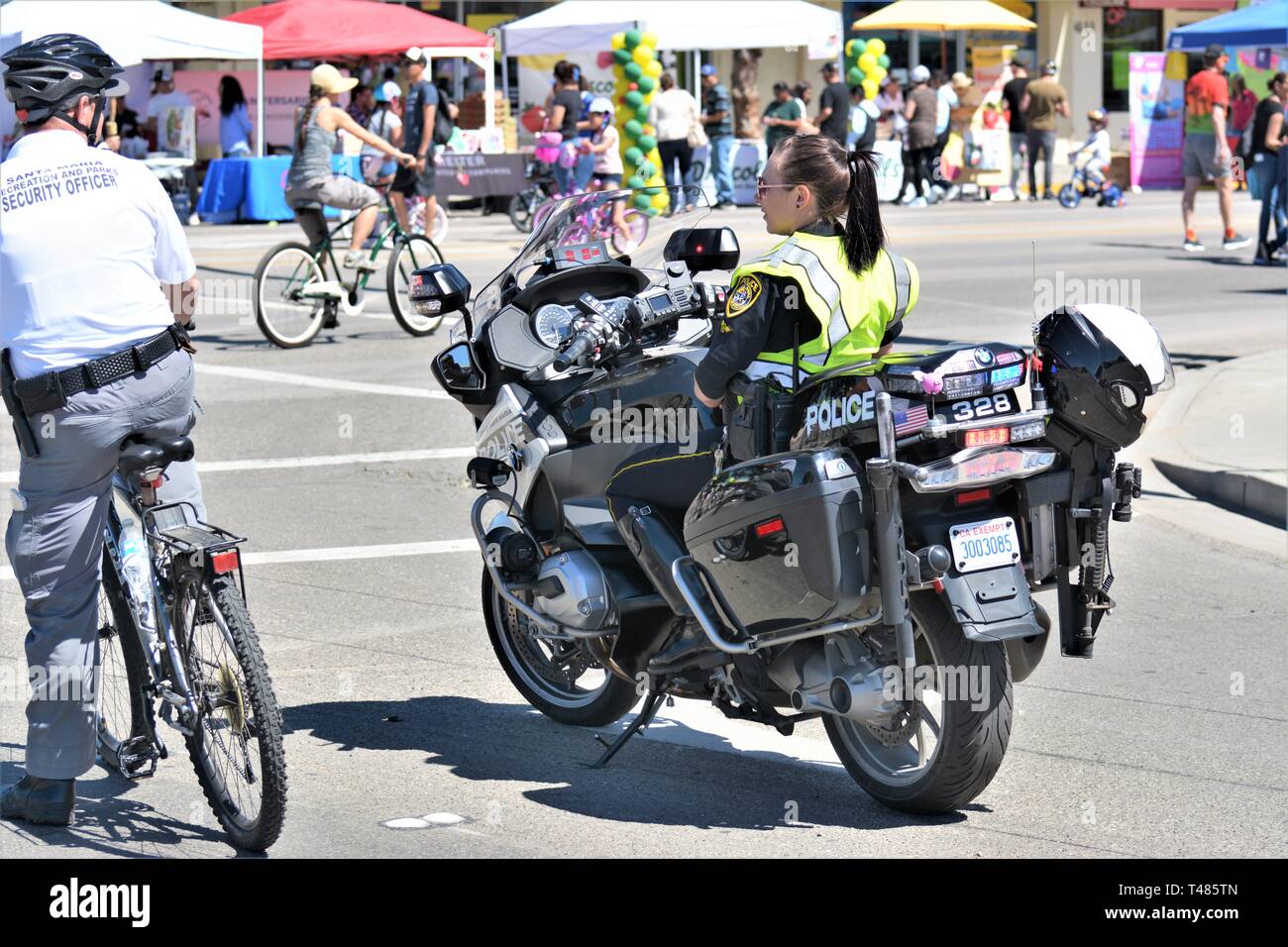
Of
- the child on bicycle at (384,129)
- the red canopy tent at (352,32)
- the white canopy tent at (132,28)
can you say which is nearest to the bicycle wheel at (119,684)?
the child on bicycle at (384,129)

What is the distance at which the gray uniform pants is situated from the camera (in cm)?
460

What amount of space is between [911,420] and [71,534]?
2.18 meters

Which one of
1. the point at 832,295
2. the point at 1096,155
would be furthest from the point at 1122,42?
the point at 832,295

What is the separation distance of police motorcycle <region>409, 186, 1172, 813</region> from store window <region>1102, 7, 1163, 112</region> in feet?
121

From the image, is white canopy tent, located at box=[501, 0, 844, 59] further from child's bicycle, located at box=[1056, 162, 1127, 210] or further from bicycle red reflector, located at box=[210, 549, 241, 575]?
bicycle red reflector, located at box=[210, 549, 241, 575]

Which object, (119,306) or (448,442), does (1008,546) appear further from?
(448,442)

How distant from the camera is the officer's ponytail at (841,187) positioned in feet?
16.1

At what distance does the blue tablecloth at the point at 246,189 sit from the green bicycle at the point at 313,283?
11.5 m

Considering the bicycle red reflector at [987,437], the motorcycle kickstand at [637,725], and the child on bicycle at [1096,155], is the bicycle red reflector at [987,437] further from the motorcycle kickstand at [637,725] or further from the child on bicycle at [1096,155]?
the child on bicycle at [1096,155]

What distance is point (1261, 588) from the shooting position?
754 centimetres

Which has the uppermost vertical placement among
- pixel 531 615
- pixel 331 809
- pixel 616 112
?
pixel 616 112

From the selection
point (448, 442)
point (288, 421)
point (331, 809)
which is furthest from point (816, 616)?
point (288, 421)

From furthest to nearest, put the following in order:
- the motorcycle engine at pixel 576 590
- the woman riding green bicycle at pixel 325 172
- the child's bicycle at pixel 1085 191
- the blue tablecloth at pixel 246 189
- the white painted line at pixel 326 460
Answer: the child's bicycle at pixel 1085 191
the blue tablecloth at pixel 246 189
the woman riding green bicycle at pixel 325 172
the white painted line at pixel 326 460
the motorcycle engine at pixel 576 590

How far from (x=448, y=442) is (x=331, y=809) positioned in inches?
227
